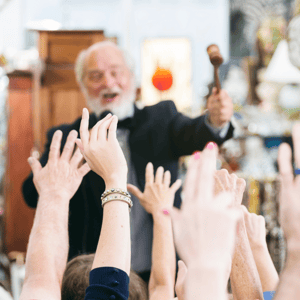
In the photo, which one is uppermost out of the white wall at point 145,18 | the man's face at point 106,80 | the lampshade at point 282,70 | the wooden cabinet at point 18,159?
the white wall at point 145,18

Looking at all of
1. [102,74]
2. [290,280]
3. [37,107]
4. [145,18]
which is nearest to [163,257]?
[290,280]

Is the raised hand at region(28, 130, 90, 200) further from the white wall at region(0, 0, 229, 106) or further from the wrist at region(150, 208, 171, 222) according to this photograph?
the white wall at region(0, 0, 229, 106)

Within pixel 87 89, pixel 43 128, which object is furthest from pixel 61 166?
pixel 43 128


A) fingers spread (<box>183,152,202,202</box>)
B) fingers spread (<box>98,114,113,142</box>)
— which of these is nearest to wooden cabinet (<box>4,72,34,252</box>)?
fingers spread (<box>98,114,113,142</box>)

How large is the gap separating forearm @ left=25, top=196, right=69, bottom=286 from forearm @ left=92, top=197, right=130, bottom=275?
14 centimetres

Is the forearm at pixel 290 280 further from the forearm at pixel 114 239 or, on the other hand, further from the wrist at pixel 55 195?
the wrist at pixel 55 195

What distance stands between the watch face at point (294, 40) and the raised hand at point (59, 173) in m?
1.73

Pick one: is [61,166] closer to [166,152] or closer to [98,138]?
[98,138]

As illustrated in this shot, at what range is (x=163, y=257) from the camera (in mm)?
838

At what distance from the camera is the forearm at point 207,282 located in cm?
36

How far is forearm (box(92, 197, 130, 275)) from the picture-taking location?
20.9 inches

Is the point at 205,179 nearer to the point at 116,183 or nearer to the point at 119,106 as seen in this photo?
the point at 116,183

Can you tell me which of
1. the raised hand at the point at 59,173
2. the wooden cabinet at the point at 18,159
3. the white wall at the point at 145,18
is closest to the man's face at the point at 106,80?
the raised hand at the point at 59,173

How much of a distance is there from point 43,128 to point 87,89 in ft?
5.42
